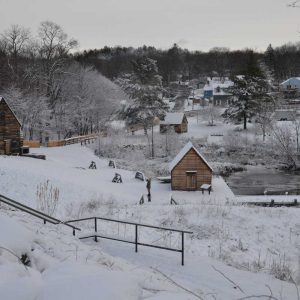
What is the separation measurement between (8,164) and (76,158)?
13.3 meters

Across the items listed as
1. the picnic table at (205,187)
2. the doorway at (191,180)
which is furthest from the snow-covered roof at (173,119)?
the picnic table at (205,187)

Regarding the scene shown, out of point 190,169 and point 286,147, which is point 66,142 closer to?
point 190,169

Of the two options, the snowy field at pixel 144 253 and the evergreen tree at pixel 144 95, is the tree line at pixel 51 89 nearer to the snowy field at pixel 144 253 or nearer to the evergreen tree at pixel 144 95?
the evergreen tree at pixel 144 95

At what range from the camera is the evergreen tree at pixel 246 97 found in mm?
59375

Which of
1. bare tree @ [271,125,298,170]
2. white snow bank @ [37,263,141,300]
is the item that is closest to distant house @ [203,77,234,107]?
bare tree @ [271,125,298,170]

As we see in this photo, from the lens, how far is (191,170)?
1277 inches

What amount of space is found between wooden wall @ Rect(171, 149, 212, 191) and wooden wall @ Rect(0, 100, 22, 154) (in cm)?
1437

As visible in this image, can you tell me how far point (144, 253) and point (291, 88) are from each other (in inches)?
3297

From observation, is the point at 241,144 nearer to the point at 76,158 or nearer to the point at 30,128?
the point at 76,158

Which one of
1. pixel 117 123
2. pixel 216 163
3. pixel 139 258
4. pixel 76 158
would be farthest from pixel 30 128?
pixel 139 258

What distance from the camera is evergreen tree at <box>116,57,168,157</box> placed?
59.4 m

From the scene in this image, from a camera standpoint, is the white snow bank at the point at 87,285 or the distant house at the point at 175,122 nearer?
the white snow bank at the point at 87,285

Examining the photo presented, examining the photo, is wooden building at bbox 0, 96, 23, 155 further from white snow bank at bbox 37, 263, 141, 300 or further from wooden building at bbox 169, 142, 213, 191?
white snow bank at bbox 37, 263, 141, 300

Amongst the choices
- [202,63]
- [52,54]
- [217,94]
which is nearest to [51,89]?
[52,54]
